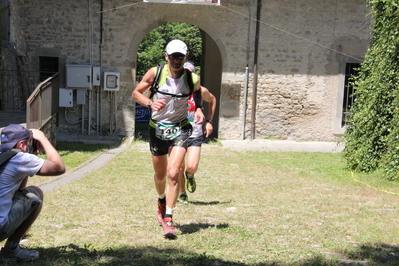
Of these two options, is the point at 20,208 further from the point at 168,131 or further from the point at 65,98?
the point at 65,98

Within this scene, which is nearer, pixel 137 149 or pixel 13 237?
pixel 13 237

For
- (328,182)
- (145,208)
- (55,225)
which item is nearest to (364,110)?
(328,182)

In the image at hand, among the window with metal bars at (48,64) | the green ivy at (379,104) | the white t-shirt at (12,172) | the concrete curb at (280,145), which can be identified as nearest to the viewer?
the white t-shirt at (12,172)

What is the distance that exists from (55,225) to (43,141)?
68.7 inches

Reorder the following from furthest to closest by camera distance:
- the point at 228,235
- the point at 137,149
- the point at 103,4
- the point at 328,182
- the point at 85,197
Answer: the point at 103,4
the point at 137,149
the point at 328,182
the point at 85,197
the point at 228,235

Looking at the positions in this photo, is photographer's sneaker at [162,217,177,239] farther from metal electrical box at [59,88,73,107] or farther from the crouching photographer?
metal electrical box at [59,88,73,107]

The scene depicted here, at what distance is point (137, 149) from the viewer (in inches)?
523

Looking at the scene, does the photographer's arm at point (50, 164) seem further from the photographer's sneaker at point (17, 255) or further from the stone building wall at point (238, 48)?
the stone building wall at point (238, 48)

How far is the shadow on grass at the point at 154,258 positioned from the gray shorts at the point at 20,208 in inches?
13.0

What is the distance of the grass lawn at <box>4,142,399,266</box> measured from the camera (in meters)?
4.40

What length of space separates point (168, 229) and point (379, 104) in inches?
238

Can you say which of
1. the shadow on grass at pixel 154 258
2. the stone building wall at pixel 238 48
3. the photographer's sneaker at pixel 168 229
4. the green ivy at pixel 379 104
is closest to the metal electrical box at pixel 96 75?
the stone building wall at pixel 238 48

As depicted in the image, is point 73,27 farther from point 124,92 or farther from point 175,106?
point 175,106

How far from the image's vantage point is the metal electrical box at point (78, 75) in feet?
46.8
